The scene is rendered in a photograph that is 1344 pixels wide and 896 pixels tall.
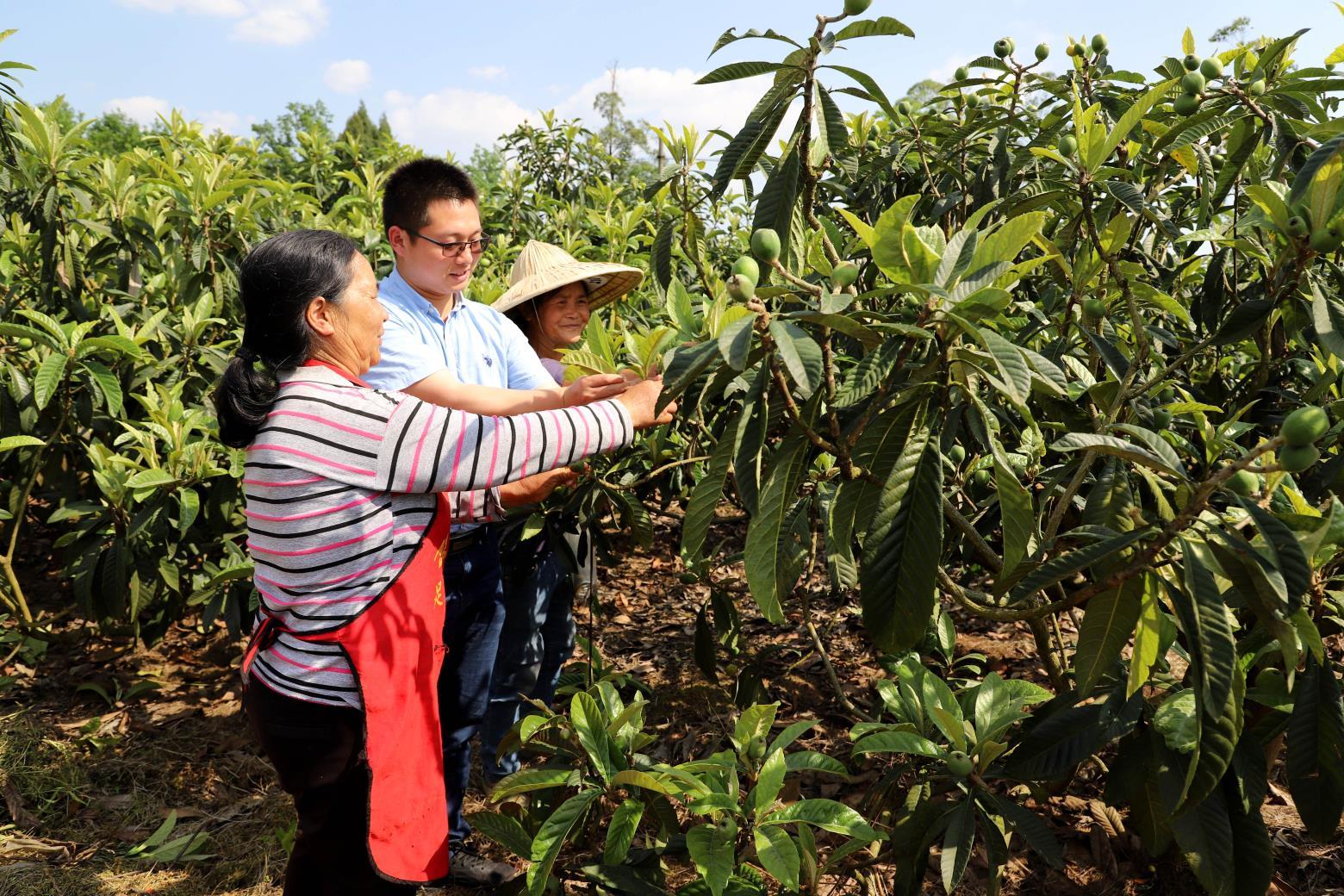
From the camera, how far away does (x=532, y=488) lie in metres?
2.16

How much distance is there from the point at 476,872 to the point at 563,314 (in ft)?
4.92

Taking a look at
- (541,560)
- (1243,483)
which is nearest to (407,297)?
(541,560)

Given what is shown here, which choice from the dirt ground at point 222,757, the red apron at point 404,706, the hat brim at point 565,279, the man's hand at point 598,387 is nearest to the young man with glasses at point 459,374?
the man's hand at point 598,387

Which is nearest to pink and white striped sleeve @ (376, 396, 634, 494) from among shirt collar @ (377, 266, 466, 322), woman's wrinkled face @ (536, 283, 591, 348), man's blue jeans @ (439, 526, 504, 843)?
shirt collar @ (377, 266, 466, 322)

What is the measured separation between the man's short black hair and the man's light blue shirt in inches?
5.6

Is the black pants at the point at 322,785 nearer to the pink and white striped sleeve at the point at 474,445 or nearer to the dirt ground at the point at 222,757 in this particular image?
the pink and white striped sleeve at the point at 474,445

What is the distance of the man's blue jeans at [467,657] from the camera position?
2383 mm

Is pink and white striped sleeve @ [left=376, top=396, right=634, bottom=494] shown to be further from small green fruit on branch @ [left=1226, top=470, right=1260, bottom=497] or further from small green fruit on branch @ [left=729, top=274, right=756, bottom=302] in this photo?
small green fruit on branch @ [left=1226, top=470, right=1260, bottom=497]

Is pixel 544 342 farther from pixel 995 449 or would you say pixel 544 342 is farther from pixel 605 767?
pixel 995 449

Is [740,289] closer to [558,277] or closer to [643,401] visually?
[643,401]

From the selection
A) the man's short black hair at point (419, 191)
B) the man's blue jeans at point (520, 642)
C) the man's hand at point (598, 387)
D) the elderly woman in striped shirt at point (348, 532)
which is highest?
the man's short black hair at point (419, 191)

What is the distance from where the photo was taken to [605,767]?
1855mm

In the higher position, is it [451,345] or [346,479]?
[451,345]

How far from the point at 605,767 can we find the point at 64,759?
7.13ft
